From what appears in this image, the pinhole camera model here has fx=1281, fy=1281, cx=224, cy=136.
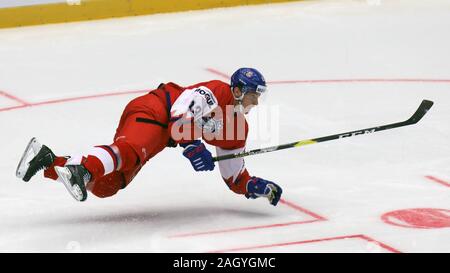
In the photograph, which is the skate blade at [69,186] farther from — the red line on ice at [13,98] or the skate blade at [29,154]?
the red line on ice at [13,98]

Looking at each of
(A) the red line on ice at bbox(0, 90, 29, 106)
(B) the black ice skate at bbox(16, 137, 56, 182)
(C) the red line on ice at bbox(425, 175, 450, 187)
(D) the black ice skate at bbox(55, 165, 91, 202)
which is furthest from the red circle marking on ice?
(A) the red line on ice at bbox(0, 90, 29, 106)

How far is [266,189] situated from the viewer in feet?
20.4

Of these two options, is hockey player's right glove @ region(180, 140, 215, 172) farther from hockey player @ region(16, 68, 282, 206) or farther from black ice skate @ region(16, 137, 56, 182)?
black ice skate @ region(16, 137, 56, 182)

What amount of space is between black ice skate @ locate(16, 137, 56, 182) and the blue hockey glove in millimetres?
995

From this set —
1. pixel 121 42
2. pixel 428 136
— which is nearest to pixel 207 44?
pixel 121 42

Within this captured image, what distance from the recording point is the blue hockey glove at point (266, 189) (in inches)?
245

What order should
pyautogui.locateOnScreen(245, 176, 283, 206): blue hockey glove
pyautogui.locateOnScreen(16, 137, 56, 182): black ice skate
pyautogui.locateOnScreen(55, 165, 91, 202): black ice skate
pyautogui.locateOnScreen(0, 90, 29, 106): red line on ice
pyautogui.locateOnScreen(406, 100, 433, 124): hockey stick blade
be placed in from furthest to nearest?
1. pyautogui.locateOnScreen(0, 90, 29, 106): red line on ice
2. pyautogui.locateOnScreen(406, 100, 433, 124): hockey stick blade
3. pyautogui.locateOnScreen(245, 176, 283, 206): blue hockey glove
4. pyautogui.locateOnScreen(16, 137, 56, 182): black ice skate
5. pyautogui.locateOnScreen(55, 165, 91, 202): black ice skate

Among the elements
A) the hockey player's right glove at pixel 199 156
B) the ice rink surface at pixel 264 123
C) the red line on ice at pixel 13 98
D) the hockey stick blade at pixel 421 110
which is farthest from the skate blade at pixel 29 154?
the red line on ice at pixel 13 98

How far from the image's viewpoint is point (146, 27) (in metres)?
11.3

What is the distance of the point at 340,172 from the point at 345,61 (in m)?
2.98

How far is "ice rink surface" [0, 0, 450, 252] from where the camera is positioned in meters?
6.02

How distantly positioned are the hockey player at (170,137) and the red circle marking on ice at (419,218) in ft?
1.86

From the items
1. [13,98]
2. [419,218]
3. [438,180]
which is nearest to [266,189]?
[419,218]

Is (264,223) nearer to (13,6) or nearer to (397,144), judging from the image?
(397,144)
